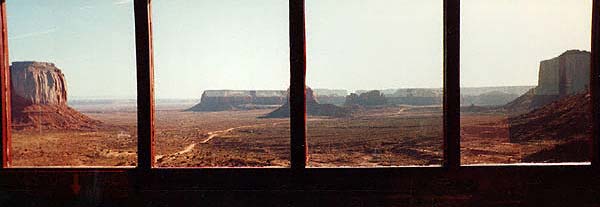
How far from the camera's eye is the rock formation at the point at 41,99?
4875 cm

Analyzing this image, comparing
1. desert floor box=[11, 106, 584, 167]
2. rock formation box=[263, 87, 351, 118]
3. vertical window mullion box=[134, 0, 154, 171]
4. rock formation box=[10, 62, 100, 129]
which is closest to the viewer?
vertical window mullion box=[134, 0, 154, 171]

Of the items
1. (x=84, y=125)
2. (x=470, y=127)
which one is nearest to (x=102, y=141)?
(x=84, y=125)

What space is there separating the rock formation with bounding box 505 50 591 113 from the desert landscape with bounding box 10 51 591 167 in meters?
0.12

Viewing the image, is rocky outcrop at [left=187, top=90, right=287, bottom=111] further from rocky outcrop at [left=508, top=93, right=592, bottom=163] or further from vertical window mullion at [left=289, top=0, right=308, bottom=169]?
vertical window mullion at [left=289, top=0, right=308, bottom=169]

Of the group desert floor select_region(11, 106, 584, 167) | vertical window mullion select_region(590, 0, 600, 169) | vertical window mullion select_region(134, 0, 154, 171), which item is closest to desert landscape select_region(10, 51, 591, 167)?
desert floor select_region(11, 106, 584, 167)

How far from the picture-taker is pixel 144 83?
10.5ft

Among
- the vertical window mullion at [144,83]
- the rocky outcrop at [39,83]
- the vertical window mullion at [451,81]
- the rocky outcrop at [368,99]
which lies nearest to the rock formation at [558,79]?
the rocky outcrop at [368,99]

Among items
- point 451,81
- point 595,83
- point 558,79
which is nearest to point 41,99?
point 451,81

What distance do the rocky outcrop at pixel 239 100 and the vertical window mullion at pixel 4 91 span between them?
80.1 metres

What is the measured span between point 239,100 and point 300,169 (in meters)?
86.7

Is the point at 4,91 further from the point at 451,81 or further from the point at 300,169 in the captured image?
the point at 451,81

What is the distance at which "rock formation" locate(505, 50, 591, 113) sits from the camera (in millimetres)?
48259

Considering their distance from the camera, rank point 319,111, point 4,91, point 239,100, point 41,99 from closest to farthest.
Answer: point 4,91 < point 41,99 < point 319,111 < point 239,100

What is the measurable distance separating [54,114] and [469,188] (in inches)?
Result: 2275
